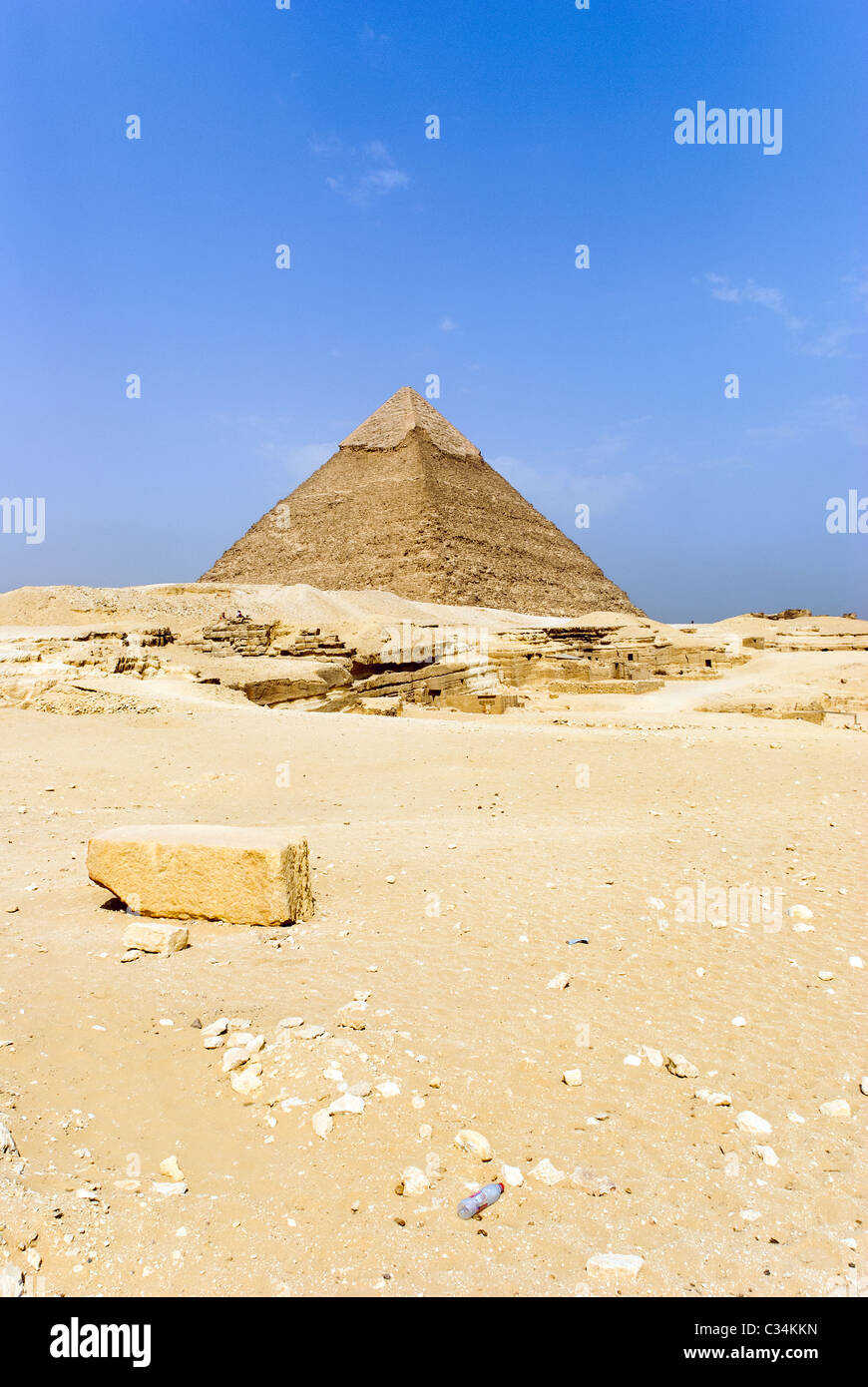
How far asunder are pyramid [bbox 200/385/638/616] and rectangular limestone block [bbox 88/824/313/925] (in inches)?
1920

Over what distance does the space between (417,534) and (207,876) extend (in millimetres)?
59380

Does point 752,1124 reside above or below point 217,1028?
below

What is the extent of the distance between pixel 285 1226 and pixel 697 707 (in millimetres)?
14216

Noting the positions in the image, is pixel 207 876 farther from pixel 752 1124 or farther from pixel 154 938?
pixel 752 1124

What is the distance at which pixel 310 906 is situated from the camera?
12.4 feet

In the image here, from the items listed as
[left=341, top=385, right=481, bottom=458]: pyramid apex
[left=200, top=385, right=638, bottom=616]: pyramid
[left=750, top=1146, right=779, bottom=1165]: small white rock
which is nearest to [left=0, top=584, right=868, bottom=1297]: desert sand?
[left=750, top=1146, right=779, bottom=1165]: small white rock

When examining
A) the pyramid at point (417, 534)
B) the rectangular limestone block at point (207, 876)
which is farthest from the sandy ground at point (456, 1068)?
the pyramid at point (417, 534)

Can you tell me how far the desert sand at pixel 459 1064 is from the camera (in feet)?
5.46

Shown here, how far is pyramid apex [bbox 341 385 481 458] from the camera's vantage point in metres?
74.9

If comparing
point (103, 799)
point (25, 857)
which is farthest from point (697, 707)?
point (25, 857)

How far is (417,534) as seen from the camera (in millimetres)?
61062

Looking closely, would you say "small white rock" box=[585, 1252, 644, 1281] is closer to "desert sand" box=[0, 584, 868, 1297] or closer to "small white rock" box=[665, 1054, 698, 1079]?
"desert sand" box=[0, 584, 868, 1297]
